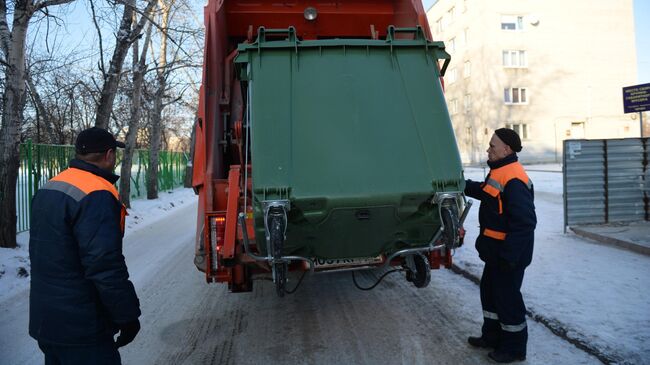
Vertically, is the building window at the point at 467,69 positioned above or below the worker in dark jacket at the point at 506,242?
above

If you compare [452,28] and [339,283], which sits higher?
[452,28]

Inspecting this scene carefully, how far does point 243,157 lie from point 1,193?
5287 millimetres

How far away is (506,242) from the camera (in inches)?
123

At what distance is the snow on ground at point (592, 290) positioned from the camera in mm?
3385

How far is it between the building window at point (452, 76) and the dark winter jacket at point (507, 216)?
30.6 m

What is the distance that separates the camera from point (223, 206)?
3.67 metres

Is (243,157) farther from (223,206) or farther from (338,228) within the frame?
(338,228)

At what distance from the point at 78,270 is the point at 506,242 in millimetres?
2630

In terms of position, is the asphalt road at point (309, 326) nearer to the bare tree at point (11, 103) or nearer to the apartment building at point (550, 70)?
the bare tree at point (11, 103)

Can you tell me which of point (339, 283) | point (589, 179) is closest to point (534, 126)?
point (589, 179)

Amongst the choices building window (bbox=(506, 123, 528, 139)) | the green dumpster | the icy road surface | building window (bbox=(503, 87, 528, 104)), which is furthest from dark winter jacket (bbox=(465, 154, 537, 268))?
building window (bbox=(503, 87, 528, 104))

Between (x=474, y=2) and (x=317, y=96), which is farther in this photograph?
(x=474, y=2)

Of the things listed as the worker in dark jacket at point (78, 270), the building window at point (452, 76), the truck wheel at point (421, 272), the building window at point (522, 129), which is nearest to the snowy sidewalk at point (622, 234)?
the truck wheel at point (421, 272)

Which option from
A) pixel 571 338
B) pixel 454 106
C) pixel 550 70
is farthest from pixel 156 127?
pixel 550 70
